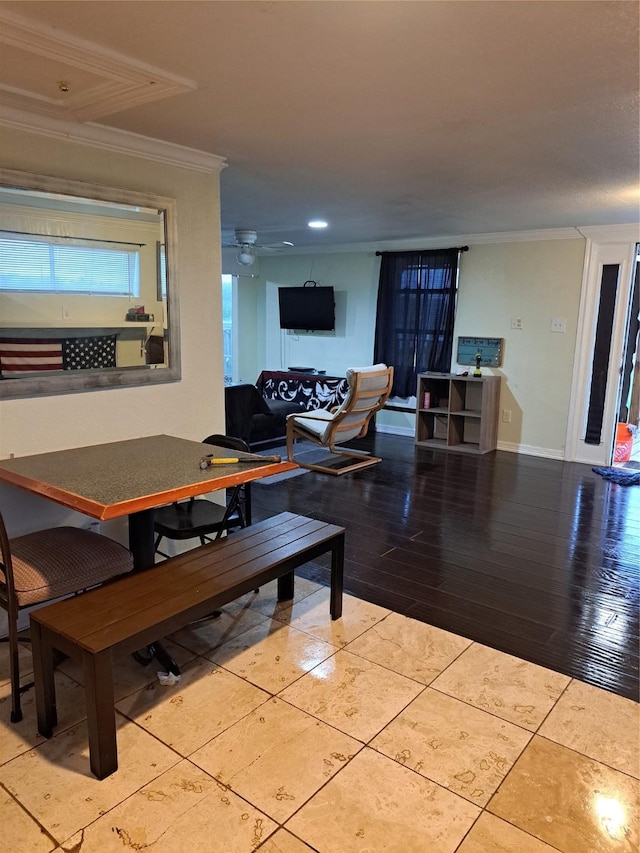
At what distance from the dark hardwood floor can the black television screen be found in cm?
252

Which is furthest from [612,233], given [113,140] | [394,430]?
[113,140]

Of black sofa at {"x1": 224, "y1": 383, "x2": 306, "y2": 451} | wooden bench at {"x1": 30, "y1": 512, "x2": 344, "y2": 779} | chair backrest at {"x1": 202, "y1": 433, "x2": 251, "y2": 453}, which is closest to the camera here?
wooden bench at {"x1": 30, "y1": 512, "x2": 344, "y2": 779}

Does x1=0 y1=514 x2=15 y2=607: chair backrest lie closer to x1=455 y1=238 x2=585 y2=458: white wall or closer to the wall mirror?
the wall mirror

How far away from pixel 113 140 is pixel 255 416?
3388mm

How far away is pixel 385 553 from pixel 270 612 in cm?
95

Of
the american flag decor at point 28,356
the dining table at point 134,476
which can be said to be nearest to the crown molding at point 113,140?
the american flag decor at point 28,356

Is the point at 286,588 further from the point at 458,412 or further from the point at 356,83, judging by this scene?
the point at 458,412

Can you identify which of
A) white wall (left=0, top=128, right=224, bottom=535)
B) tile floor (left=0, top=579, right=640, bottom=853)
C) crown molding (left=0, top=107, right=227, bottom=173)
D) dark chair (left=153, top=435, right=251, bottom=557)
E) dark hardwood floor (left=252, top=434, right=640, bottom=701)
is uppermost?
crown molding (left=0, top=107, right=227, bottom=173)

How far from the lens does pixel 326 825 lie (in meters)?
1.59

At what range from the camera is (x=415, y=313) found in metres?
6.62

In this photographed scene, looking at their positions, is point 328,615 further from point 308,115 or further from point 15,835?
point 308,115

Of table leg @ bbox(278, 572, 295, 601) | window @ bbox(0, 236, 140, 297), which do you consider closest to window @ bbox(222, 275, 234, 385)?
window @ bbox(0, 236, 140, 297)

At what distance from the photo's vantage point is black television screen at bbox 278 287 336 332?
7312 millimetres

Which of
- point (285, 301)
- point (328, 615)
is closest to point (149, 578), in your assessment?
point (328, 615)
